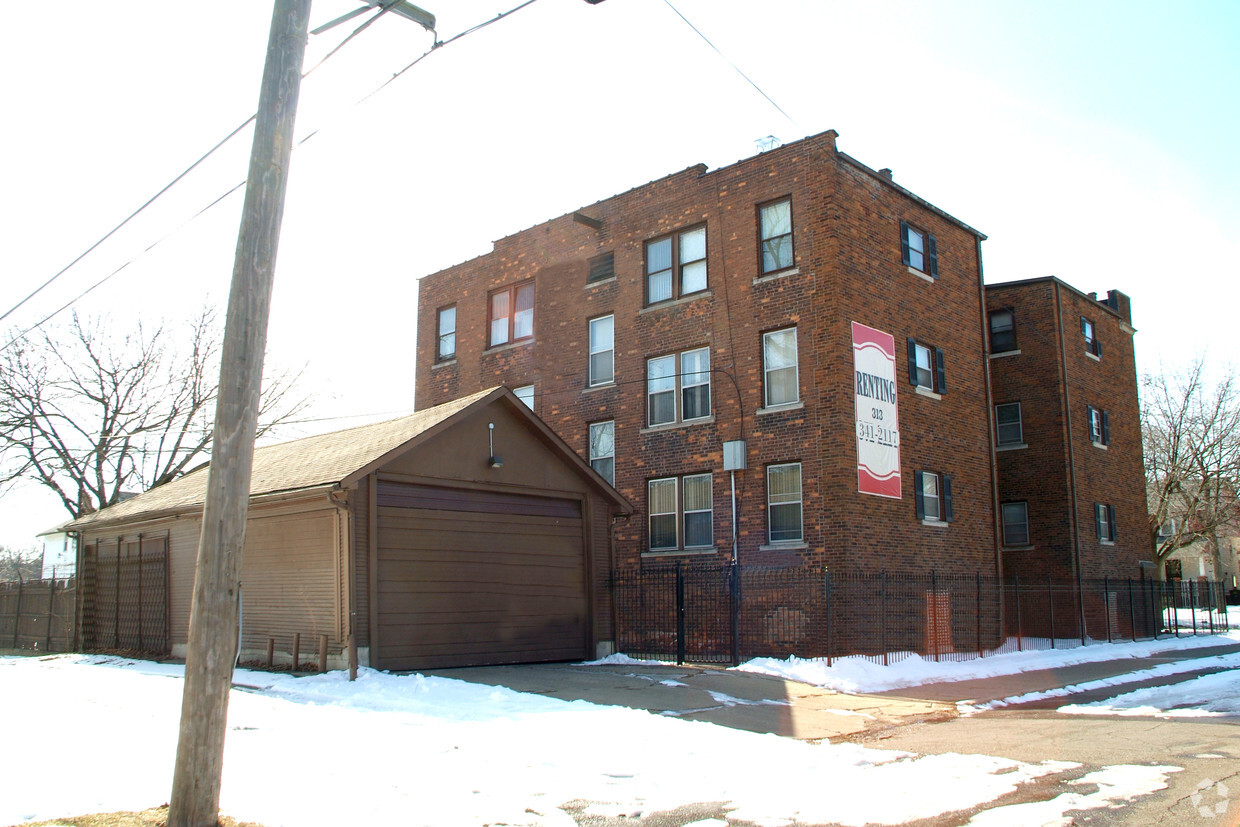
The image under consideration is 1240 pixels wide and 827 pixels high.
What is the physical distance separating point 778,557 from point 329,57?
518 inches

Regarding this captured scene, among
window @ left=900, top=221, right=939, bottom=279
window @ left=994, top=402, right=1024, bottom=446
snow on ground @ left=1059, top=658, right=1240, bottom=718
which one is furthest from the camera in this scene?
window @ left=994, top=402, right=1024, bottom=446

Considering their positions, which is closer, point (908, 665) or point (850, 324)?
point (908, 665)

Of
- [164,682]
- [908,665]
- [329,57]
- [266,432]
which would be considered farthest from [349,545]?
[266,432]

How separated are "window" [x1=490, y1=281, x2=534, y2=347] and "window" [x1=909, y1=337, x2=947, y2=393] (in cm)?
992

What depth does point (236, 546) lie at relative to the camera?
6.43m

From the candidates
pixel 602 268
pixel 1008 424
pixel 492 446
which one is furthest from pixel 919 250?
pixel 492 446

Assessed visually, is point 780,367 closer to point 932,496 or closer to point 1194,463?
point 932,496

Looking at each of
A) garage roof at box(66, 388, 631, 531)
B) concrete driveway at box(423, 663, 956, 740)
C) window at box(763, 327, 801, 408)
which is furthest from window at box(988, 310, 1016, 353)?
concrete driveway at box(423, 663, 956, 740)

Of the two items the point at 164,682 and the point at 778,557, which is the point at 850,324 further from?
the point at 164,682

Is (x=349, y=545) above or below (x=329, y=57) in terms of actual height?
below

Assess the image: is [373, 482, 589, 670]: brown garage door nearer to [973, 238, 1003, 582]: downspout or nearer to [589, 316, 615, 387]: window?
[589, 316, 615, 387]: window

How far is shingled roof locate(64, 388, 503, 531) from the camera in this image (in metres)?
15.4

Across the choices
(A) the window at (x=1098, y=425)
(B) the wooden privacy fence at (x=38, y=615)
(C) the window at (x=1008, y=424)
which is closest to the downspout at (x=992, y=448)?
(C) the window at (x=1008, y=424)

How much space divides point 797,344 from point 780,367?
2.14 feet
